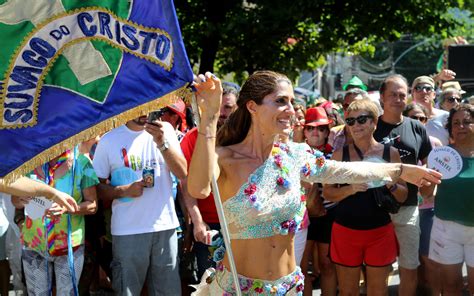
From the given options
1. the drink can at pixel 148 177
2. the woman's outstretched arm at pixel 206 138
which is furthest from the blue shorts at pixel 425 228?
the woman's outstretched arm at pixel 206 138

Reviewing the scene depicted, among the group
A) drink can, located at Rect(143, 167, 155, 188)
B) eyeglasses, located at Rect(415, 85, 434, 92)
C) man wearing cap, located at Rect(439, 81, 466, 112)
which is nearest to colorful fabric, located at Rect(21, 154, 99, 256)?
drink can, located at Rect(143, 167, 155, 188)

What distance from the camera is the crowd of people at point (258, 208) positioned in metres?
4.35

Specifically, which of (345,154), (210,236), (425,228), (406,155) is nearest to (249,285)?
(210,236)

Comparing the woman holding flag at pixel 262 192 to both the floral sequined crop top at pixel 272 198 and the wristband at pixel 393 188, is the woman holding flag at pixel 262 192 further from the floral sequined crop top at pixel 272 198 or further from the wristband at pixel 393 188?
the wristband at pixel 393 188

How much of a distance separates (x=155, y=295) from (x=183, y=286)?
0.70 metres

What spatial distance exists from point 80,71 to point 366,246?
10.9 feet

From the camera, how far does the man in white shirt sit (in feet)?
20.4

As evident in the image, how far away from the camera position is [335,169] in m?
4.57

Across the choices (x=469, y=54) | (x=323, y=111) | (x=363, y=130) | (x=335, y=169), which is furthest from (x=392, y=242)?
(x=469, y=54)

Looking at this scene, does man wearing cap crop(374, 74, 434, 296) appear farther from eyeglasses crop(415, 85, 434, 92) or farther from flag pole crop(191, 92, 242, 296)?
flag pole crop(191, 92, 242, 296)

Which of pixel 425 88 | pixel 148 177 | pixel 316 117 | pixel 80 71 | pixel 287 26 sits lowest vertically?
pixel 148 177

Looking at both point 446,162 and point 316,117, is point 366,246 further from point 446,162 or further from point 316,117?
point 316,117

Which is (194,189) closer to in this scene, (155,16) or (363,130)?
(155,16)

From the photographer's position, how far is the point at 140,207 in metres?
6.25
